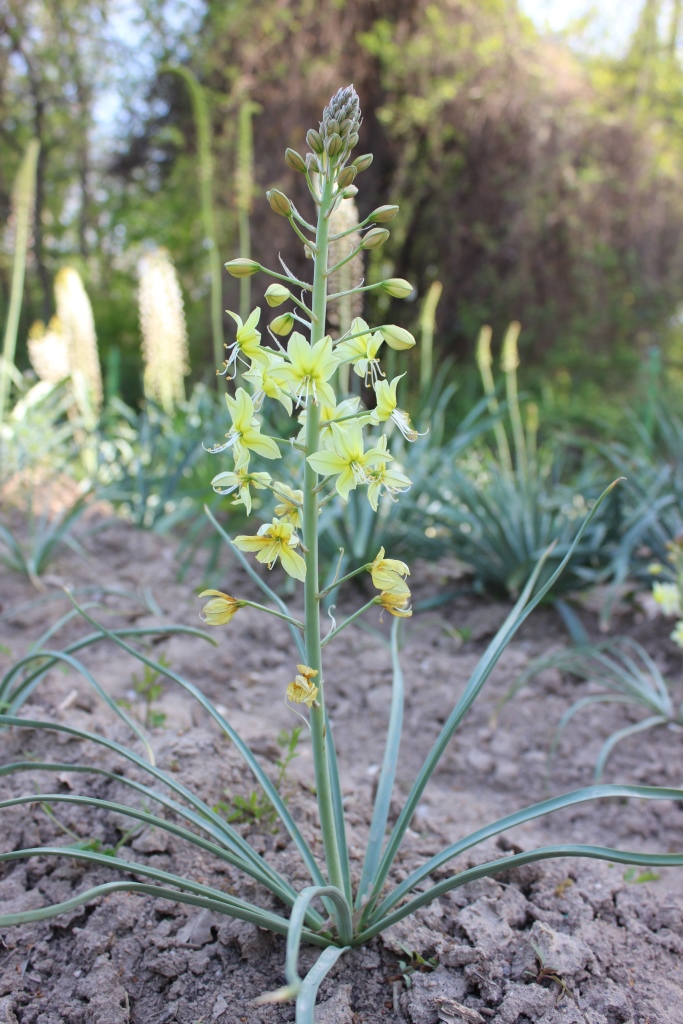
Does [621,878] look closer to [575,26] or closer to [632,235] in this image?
[632,235]

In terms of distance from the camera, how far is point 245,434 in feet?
3.42

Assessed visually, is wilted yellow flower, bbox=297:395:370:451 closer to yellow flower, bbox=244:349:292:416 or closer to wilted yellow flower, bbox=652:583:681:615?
yellow flower, bbox=244:349:292:416

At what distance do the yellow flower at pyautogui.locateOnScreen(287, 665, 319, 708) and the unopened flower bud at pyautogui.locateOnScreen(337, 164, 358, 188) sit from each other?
0.70m

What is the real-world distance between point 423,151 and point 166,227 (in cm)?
410

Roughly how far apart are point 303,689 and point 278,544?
21cm

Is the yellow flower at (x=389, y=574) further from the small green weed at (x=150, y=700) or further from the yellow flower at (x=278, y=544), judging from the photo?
the small green weed at (x=150, y=700)

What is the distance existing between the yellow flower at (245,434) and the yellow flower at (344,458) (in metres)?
0.07

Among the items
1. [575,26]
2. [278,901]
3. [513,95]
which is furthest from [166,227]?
[278,901]

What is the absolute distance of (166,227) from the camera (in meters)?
10.3

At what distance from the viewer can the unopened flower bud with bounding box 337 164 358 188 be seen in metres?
1.03

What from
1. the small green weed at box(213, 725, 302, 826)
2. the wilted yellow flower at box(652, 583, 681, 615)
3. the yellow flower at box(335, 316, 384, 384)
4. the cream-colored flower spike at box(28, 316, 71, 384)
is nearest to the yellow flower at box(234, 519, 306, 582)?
the yellow flower at box(335, 316, 384, 384)

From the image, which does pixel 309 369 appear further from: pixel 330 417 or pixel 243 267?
pixel 243 267

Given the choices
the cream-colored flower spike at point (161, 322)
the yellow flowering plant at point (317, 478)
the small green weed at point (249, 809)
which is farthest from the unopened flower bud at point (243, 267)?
the cream-colored flower spike at point (161, 322)

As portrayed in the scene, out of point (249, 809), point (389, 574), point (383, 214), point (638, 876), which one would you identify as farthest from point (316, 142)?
point (638, 876)
